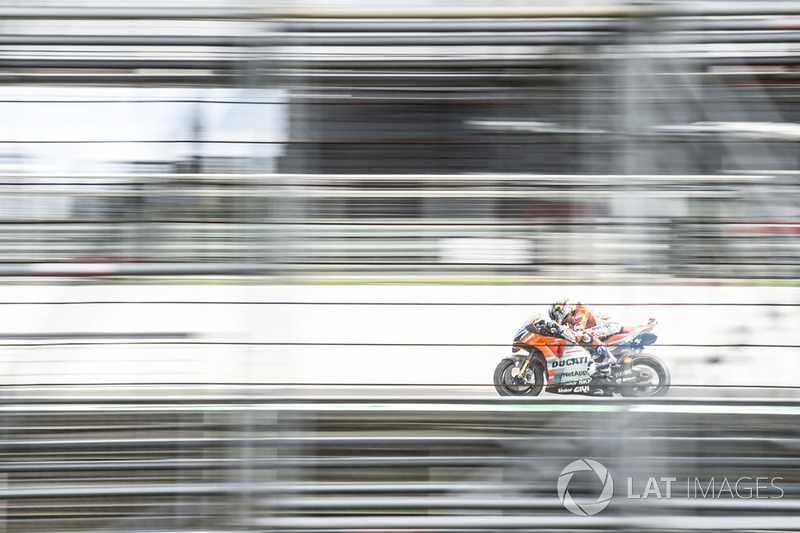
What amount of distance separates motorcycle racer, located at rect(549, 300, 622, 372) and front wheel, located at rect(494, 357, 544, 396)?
13cm

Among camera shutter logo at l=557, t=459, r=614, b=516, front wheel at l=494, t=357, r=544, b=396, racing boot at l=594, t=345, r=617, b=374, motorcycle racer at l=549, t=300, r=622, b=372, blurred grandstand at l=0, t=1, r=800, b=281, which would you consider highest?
blurred grandstand at l=0, t=1, r=800, b=281

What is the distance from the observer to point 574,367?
171 cm

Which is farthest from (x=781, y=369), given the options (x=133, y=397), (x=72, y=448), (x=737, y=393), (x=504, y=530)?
(x=72, y=448)

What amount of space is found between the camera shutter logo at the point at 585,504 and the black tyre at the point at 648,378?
0.66 ft

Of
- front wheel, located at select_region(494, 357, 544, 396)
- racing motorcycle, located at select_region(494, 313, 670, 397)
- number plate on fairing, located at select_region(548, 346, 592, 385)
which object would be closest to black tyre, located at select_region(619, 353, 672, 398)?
racing motorcycle, located at select_region(494, 313, 670, 397)

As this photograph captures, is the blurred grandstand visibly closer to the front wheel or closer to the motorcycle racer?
the motorcycle racer

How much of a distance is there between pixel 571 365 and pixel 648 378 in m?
0.20

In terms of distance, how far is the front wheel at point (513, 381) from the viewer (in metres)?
1.70

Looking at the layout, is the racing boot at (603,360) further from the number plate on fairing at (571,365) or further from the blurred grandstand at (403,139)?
the blurred grandstand at (403,139)

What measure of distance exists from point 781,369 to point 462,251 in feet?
2.95

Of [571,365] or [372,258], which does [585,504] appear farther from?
[372,258]

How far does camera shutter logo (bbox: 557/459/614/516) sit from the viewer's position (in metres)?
1.60

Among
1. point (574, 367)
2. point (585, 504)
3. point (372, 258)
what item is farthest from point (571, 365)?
point (372, 258)

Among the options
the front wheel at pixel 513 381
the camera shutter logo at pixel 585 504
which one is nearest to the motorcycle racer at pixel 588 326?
the front wheel at pixel 513 381
